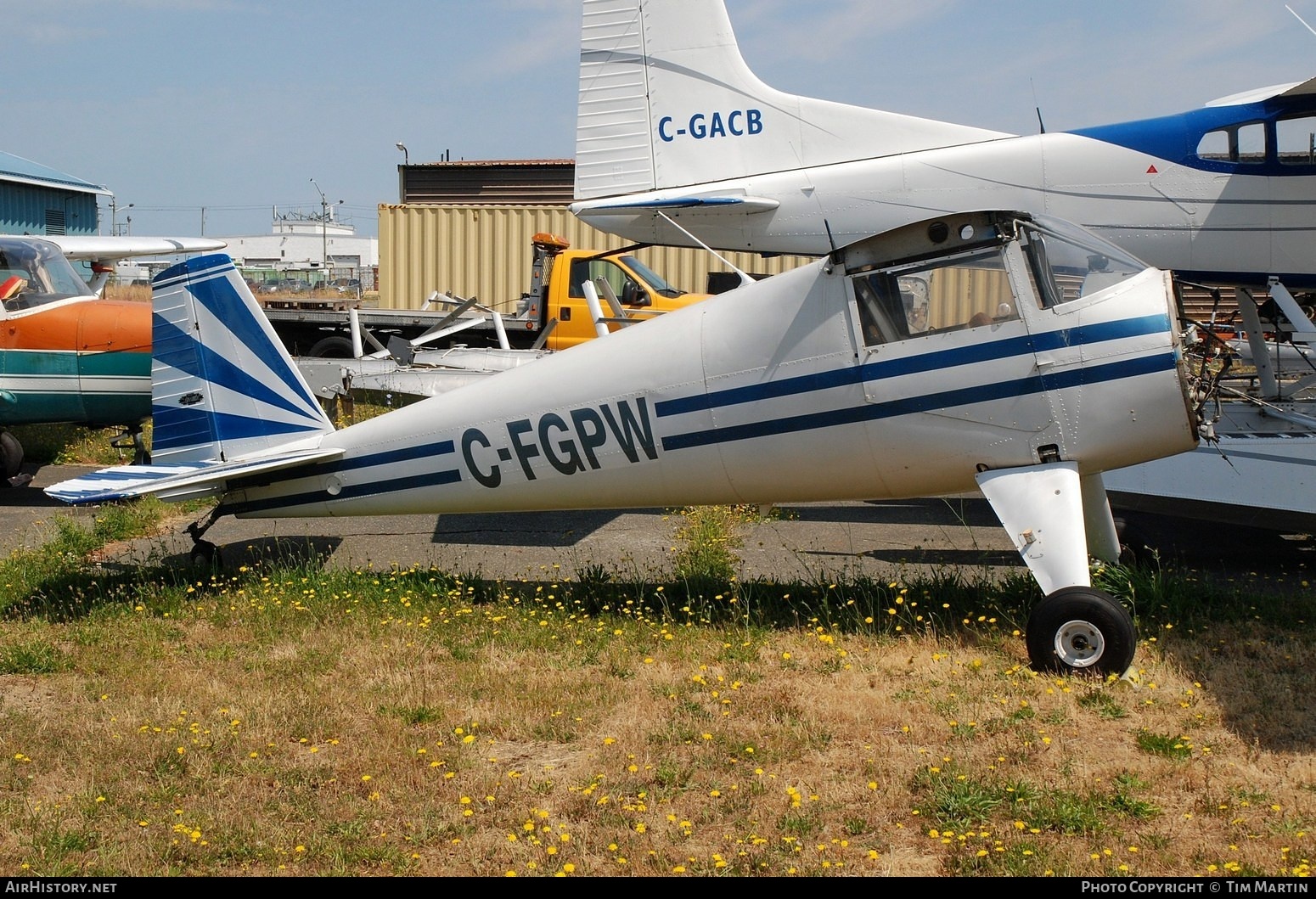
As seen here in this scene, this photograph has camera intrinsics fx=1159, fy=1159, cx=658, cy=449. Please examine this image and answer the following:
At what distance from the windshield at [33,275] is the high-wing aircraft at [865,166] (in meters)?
5.01

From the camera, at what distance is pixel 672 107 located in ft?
38.4

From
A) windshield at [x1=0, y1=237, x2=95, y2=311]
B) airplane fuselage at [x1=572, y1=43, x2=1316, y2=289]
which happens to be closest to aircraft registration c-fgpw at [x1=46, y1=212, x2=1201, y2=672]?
airplane fuselage at [x1=572, y1=43, x2=1316, y2=289]

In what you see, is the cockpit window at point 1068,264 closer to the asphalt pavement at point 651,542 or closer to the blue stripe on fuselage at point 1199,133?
the asphalt pavement at point 651,542

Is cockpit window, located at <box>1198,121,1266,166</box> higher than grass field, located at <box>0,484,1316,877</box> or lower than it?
Answer: higher

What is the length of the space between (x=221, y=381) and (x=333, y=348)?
9925 millimetres

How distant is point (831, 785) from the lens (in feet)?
14.6

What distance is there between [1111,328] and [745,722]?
2715mm

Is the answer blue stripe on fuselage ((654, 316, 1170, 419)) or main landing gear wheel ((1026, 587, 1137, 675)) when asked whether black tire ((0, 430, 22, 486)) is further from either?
main landing gear wheel ((1026, 587, 1137, 675))

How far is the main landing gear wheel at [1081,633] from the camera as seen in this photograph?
17.7 ft

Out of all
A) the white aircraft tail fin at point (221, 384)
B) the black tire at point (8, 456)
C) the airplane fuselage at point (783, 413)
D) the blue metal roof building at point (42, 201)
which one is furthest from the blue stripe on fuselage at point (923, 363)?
the blue metal roof building at point (42, 201)

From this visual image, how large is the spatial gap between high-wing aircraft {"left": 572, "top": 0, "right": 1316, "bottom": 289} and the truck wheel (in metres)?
6.50

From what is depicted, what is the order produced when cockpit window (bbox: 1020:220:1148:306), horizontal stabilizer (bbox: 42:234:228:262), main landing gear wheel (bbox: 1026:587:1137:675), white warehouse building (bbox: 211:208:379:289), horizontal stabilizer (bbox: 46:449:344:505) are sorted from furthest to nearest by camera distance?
white warehouse building (bbox: 211:208:379:289)
horizontal stabilizer (bbox: 42:234:228:262)
horizontal stabilizer (bbox: 46:449:344:505)
cockpit window (bbox: 1020:220:1148:306)
main landing gear wheel (bbox: 1026:587:1137:675)

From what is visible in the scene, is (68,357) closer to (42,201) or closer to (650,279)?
(650,279)

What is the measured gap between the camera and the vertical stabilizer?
756 cm
